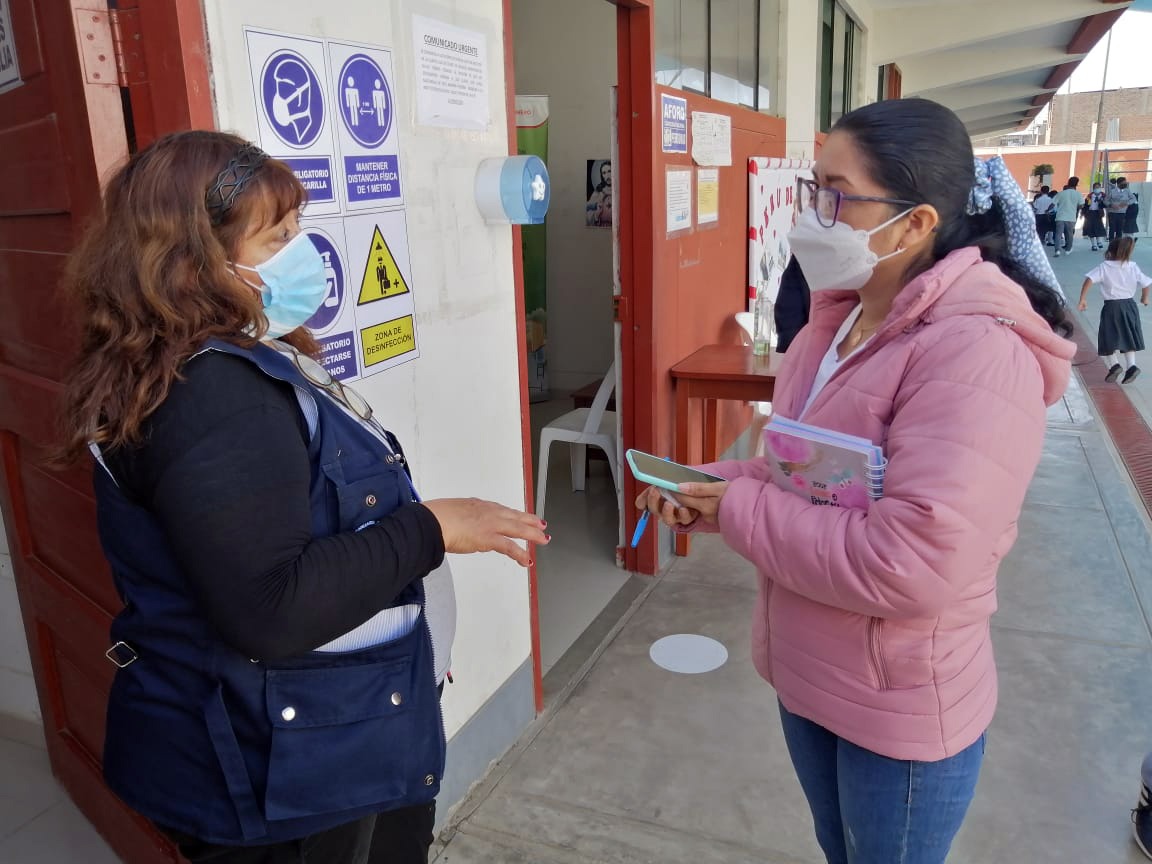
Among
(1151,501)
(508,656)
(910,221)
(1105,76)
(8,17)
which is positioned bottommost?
(1151,501)

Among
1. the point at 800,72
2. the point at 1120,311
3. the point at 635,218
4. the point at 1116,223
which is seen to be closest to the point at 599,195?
the point at 800,72

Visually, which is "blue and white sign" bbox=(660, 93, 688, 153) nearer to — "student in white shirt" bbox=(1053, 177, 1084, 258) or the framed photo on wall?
the framed photo on wall

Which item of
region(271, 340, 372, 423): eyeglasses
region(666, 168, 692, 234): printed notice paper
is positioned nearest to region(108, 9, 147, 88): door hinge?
region(271, 340, 372, 423): eyeglasses

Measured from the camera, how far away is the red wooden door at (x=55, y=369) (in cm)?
137

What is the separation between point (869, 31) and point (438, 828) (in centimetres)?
868

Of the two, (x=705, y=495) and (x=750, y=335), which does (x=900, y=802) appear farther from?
(x=750, y=335)

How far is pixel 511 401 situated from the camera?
7.72ft

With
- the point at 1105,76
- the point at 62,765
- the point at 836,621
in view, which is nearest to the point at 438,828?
the point at 62,765

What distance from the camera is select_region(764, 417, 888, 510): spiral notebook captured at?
115 centimetres

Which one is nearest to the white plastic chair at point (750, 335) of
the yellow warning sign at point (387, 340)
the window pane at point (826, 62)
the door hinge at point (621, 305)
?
the door hinge at point (621, 305)

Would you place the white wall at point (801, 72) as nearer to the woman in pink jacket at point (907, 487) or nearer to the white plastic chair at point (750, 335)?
the white plastic chair at point (750, 335)

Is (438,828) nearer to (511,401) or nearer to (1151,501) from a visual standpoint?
(511,401)

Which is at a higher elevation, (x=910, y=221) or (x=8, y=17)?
(x=8, y=17)

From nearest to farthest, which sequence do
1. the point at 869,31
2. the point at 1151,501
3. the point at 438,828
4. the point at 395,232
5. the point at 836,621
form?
the point at 836,621 → the point at 395,232 → the point at 438,828 → the point at 1151,501 → the point at 869,31
